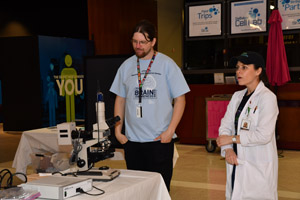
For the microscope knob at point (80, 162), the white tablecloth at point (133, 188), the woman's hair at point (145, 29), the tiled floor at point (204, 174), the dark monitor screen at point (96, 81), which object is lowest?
the tiled floor at point (204, 174)

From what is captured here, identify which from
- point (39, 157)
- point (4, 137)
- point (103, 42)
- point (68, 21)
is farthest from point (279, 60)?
point (68, 21)

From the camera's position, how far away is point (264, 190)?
231 cm

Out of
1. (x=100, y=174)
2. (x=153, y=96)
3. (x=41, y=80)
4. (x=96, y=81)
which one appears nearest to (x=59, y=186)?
(x=100, y=174)

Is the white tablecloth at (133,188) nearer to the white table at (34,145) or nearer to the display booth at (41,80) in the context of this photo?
the white table at (34,145)

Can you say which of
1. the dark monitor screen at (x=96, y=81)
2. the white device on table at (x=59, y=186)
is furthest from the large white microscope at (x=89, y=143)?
the dark monitor screen at (x=96, y=81)

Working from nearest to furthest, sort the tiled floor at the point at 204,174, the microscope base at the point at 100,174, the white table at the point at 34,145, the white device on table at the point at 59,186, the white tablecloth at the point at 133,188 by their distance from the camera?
the white device on table at the point at 59,186 → the white tablecloth at the point at 133,188 → the microscope base at the point at 100,174 → the white table at the point at 34,145 → the tiled floor at the point at 204,174

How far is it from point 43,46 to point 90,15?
1.53 m

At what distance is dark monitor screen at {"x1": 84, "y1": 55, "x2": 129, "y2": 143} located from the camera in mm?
2984

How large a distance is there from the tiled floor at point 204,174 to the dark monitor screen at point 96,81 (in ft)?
4.57

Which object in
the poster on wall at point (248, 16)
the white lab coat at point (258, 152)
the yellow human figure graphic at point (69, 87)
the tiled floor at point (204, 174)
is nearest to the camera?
the white lab coat at point (258, 152)

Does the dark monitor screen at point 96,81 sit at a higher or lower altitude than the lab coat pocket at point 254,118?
higher

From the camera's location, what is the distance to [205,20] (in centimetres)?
778

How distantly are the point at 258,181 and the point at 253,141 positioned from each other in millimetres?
235

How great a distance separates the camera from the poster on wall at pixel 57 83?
915 cm
